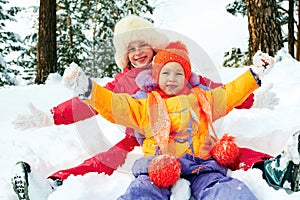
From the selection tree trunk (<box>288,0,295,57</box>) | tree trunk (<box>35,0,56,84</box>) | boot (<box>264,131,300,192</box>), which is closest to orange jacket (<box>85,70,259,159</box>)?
boot (<box>264,131,300,192</box>)

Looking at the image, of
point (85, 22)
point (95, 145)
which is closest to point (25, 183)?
point (95, 145)

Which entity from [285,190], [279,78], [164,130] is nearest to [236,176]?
[285,190]

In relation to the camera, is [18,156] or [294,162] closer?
[294,162]

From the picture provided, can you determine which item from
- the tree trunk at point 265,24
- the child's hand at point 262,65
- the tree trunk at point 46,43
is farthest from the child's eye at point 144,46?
the tree trunk at point 46,43

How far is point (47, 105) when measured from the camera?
434 cm

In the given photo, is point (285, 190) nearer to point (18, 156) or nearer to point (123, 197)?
point (123, 197)

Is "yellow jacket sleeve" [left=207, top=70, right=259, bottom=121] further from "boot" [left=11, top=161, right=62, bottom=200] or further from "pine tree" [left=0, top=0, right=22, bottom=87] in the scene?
"pine tree" [left=0, top=0, right=22, bottom=87]

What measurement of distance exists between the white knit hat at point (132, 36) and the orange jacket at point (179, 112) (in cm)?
54

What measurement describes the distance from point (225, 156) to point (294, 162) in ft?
1.34

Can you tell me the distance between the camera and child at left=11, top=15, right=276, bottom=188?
2473 millimetres

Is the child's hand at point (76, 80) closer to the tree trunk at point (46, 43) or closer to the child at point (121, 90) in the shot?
the child at point (121, 90)

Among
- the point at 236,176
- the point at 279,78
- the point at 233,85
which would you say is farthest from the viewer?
the point at 279,78

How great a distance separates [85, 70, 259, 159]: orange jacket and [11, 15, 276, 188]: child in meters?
0.22

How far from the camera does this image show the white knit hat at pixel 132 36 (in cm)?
276
